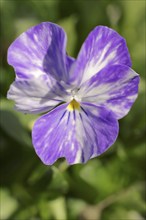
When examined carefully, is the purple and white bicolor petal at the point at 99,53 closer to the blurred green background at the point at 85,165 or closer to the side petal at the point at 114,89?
the side petal at the point at 114,89

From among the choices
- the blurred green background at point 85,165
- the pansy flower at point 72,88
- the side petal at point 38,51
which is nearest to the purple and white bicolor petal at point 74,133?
the pansy flower at point 72,88

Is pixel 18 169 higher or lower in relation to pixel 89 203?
higher

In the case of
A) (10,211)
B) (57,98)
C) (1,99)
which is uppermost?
(57,98)

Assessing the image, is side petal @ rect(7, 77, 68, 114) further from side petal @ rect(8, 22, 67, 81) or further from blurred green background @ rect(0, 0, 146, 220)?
blurred green background @ rect(0, 0, 146, 220)

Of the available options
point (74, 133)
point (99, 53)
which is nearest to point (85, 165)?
point (74, 133)

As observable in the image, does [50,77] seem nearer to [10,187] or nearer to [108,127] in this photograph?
[108,127]

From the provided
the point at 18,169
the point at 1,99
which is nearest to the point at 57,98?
the point at 1,99

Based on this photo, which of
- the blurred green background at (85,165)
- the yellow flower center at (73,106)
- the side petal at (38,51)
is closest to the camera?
the side petal at (38,51)

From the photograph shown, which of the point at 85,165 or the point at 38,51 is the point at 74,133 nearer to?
the point at 38,51
